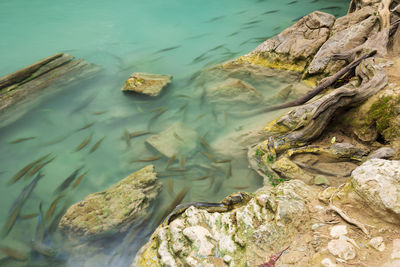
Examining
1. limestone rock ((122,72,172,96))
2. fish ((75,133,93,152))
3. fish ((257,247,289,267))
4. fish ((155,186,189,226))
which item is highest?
limestone rock ((122,72,172,96))

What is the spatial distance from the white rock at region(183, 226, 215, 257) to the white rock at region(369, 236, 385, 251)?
137cm

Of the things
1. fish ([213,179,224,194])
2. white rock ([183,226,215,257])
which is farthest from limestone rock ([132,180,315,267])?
fish ([213,179,224,194])

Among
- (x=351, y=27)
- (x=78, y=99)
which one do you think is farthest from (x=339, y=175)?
(x=78, y=99)

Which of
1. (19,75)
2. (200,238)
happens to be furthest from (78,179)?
(19,75)

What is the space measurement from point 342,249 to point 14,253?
13.2 ft

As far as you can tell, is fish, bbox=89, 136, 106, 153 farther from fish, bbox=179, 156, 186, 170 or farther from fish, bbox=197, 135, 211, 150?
fish, bbox=197, 135, 211, 150

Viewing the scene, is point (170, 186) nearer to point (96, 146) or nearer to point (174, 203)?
point (174, 203)

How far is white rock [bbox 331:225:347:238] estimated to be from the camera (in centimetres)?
230

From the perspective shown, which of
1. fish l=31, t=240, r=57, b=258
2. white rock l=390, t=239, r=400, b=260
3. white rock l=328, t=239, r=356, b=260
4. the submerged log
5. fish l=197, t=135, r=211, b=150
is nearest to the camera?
white rock l=390, t=239, r=400, b=260

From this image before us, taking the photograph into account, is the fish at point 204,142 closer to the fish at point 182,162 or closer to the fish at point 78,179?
the fish at point 182,162

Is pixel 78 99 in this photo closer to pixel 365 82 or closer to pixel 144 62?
pixel 144 62

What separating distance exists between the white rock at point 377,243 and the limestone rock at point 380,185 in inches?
8.8

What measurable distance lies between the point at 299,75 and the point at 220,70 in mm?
1977

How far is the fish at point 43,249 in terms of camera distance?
3.48 m
